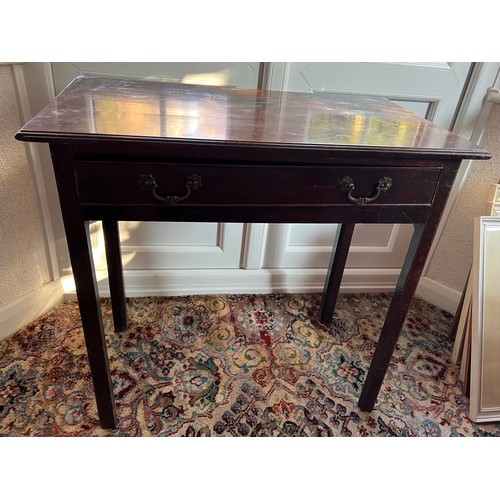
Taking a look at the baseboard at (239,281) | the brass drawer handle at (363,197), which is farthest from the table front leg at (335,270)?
the brass drawer handle at (363,197)

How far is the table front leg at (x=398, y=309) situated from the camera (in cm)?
105

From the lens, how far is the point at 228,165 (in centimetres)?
87

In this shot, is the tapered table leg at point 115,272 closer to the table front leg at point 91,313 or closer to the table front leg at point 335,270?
the table front leg at point 91,313

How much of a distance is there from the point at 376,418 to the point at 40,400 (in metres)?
1.03

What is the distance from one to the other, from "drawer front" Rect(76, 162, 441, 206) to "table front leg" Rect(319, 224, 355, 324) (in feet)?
1.54

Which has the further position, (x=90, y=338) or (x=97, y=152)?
(x=90, y=338)

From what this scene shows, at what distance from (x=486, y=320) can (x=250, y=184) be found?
979mm

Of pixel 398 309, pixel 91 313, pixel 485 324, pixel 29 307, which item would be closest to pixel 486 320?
pixel 485 324

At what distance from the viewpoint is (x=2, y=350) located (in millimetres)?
1410

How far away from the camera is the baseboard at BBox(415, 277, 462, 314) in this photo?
5.83 feet

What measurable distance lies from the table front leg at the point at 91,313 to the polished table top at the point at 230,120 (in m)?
0.22
